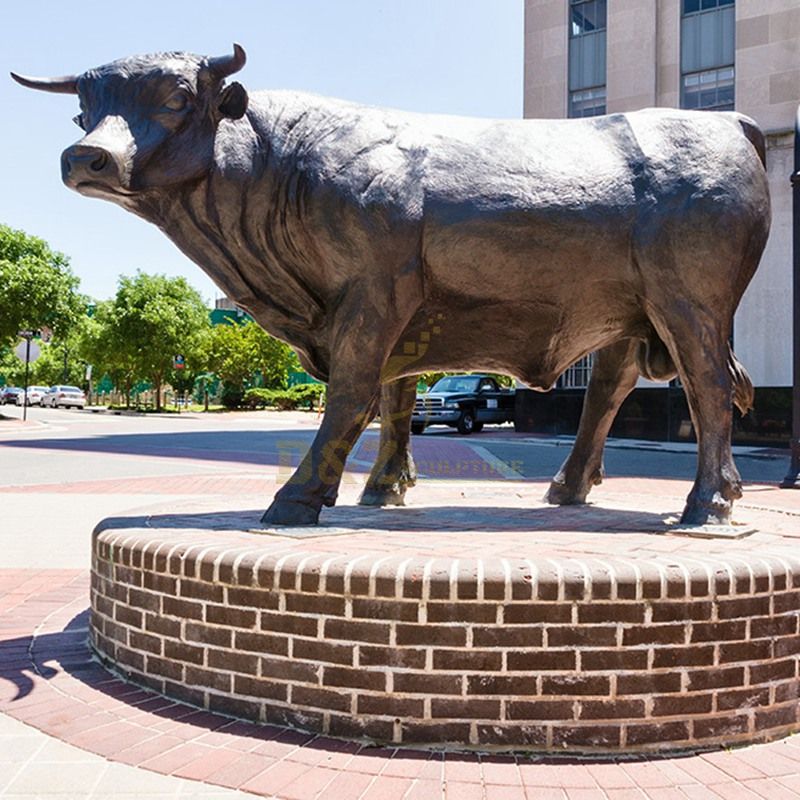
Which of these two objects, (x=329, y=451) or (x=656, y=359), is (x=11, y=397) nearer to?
(x=329, y=451)

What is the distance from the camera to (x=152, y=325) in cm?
4419

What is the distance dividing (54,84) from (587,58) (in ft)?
72.2

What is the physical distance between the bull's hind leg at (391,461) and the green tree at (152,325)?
4095 cm

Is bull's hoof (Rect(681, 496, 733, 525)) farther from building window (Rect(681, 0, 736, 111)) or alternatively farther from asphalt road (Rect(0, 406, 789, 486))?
building window (Rect(681, 0, 736, 111))

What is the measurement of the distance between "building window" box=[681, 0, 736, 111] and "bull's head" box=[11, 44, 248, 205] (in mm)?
19676

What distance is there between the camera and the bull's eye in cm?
356

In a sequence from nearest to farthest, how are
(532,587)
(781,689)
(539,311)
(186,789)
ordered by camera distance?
(186,789) < (532,587) < (781,689) < (539,311)

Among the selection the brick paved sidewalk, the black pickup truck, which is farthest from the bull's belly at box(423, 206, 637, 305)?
the black pickup truck

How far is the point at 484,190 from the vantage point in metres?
3.85

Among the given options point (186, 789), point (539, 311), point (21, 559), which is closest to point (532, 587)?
point (186, 789)

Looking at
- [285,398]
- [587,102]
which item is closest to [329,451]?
[587,102]

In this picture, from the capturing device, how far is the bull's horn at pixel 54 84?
359cm

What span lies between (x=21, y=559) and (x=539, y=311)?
434 cm

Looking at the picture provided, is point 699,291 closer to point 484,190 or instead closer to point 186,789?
point 484,190
